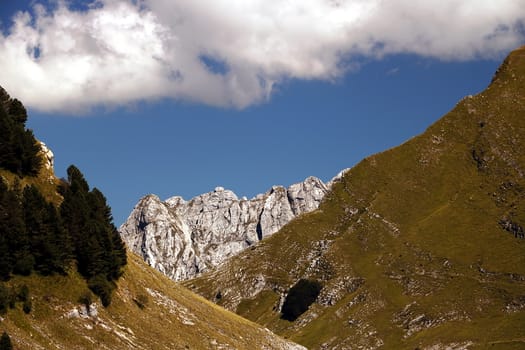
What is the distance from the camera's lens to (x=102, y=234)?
339 ft

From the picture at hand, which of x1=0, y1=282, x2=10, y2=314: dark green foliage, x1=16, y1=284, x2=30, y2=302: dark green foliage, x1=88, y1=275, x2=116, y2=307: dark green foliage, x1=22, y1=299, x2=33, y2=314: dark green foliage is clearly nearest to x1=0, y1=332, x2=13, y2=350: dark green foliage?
x1=0, y1=282, x2=10, y2=314: dark green foliage

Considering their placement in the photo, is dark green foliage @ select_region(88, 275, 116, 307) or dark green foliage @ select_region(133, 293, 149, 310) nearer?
dark green foliage @ select_region(88, 275, 116, 307)

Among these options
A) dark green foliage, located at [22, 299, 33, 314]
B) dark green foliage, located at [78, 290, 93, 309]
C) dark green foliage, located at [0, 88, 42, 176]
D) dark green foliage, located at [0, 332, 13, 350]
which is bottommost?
dark green foliage, located at [0, 332, 13, 350]

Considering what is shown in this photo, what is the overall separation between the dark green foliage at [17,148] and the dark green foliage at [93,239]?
6852 millimetres

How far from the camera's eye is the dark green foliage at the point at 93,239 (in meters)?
97.5

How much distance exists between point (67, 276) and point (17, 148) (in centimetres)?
2306

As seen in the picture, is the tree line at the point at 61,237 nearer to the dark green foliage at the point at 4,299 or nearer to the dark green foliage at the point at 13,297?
the dark green foliage at the point at 13,297

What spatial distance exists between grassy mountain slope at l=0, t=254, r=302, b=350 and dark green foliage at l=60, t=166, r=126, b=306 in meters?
2.22

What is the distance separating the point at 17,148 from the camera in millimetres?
103312

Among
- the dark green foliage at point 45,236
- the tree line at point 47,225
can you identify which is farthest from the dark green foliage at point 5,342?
the dark green foliage at point 45,236

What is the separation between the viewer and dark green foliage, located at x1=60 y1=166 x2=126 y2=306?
9750cm

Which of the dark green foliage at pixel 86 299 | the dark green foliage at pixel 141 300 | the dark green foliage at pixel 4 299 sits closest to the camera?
the dark green foliage at pixel 4 299

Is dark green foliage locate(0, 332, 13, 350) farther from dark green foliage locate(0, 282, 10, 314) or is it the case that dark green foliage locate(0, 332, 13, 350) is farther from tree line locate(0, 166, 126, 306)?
tree line locate(0, 166, 126, 306)

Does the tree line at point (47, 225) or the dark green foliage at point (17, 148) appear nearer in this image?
the tree line at point (47, 225)
